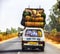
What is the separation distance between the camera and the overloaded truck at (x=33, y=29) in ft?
96.8

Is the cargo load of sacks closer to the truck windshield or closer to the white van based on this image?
the truck windshield

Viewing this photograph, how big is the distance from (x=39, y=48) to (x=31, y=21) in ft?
31.1

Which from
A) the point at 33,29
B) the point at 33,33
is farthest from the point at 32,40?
the point at 33,29

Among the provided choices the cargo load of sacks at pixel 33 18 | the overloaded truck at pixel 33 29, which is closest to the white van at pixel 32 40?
the overloaded truck at pixel 33 29

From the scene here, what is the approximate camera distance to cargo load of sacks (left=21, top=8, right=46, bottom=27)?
38.0 m

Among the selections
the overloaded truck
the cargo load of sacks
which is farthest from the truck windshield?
the cargo load of sacks

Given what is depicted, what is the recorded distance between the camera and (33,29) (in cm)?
3027

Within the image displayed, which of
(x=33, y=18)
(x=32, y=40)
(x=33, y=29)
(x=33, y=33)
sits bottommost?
(x=32, y=40)

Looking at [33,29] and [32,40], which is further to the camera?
[33,29]

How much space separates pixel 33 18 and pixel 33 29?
29.6 ft

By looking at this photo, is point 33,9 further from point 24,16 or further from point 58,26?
point 58,26

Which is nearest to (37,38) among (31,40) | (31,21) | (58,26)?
(31,40)

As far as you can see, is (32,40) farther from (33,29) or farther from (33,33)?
(33,29)

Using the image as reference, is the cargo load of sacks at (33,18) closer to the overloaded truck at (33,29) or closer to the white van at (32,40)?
the overloaded truck at (33,29)
